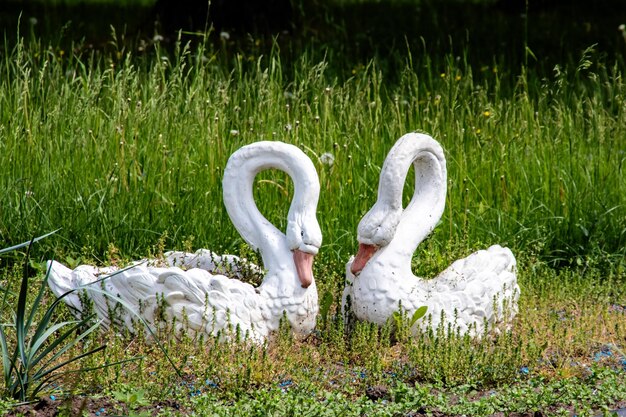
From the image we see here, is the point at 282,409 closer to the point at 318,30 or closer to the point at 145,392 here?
the point at 145,392

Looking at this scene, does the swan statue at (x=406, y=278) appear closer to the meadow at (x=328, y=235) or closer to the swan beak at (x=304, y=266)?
the meadow at (x=328, y=235)

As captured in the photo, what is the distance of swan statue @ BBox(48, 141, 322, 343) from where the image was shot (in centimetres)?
546

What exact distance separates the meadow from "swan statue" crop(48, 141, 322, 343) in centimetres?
13

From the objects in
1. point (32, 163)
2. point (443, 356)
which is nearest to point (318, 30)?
point (32, 163)

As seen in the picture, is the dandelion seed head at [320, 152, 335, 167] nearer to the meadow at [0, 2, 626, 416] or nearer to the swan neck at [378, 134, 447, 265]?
the meadow at [0, 2, 626, 416]

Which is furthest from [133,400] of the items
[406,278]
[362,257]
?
[406,278]

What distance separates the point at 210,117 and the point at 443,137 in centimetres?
180

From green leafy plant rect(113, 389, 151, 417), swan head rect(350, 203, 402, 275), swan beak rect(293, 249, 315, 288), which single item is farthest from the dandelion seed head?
green leafy plant rect(113, 389, 151, 417)

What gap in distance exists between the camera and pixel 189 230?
23.4 ft

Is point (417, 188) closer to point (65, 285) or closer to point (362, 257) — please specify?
point (362, 257)

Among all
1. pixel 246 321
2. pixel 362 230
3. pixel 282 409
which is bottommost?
pixel 282 409

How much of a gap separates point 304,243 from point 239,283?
0.41m

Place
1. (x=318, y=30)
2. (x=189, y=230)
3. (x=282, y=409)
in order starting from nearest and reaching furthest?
(x=282, y=409) → (x=189, y=230) → (x=318, y=30)

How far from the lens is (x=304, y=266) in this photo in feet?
18.6
